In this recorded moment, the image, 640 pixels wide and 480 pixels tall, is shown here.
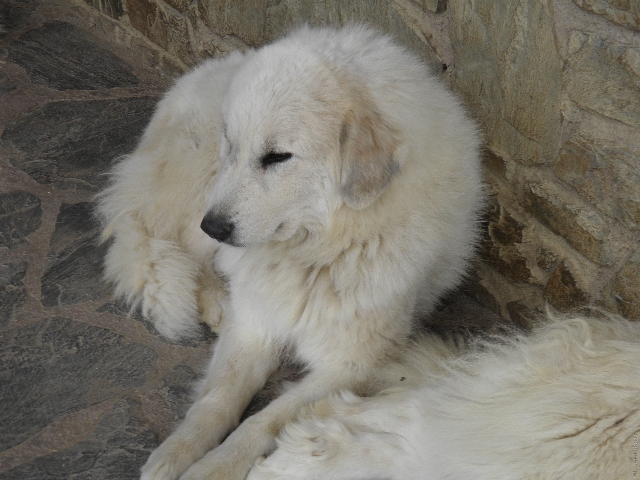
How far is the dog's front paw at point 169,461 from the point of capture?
2.36m

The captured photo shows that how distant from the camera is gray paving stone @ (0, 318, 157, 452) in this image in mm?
2703

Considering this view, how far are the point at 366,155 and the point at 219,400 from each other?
107 centimetres

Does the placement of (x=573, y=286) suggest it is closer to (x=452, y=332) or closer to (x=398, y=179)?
(x=452, y=332)

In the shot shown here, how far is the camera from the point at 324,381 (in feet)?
8.70

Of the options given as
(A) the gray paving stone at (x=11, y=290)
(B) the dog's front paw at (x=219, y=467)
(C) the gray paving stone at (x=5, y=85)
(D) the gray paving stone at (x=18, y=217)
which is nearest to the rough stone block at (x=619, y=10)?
(B) the dog's front paw at (x=219, y=467)

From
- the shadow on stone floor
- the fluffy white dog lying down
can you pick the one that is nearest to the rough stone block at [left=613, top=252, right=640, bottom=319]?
the fluffy white dog lying down

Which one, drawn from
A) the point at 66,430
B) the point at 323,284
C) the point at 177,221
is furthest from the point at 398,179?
the point at 66,430

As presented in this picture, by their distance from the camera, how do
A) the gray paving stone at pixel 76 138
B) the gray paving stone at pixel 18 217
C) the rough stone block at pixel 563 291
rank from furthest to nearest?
the gray paving stone at pixel 76 138 < the gray paving stone at pixel 18 217 < the rough stone block at pixel 563 291

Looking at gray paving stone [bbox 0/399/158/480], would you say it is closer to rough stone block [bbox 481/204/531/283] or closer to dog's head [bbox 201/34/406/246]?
dog's head [bbox 201/34/406/246]

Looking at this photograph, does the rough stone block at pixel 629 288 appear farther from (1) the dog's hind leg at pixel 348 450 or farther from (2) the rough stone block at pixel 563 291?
(1) the dog's hind leg at pixel 348 450

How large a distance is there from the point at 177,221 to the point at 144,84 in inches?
78.7

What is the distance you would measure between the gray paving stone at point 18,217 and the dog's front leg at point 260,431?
1.71 m

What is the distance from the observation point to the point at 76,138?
14.2 ft

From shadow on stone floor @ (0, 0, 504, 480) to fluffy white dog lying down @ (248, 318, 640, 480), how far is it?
0.53 meters
